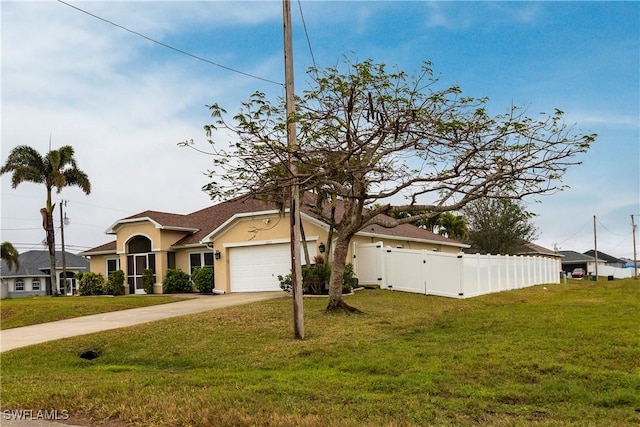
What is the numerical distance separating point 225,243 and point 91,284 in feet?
29.4

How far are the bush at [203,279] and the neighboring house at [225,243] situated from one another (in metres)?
0.67

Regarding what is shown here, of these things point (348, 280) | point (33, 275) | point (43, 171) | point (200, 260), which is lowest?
point (33, 275)

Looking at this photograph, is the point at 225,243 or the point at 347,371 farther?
the point at 225,243

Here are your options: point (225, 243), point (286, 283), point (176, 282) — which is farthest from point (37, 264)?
point (286, 283)

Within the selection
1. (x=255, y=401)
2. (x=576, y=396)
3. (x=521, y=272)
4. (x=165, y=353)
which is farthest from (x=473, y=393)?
(x=521, y=272)

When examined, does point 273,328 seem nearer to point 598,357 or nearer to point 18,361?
point 18,361

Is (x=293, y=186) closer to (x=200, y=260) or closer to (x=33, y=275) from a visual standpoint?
(x=200, y=260)

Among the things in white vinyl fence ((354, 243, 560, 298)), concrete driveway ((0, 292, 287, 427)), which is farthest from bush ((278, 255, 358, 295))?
concrete driveway ((0, 292, 287, 427))

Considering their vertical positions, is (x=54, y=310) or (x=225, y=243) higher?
(x=225, y=243)

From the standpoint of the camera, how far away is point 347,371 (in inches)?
364

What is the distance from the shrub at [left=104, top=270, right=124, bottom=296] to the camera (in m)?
29.5

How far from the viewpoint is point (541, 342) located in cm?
1080

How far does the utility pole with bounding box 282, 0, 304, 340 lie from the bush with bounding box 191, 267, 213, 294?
15.8 metres

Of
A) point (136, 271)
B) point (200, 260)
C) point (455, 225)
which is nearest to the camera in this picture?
point (200, 260)
